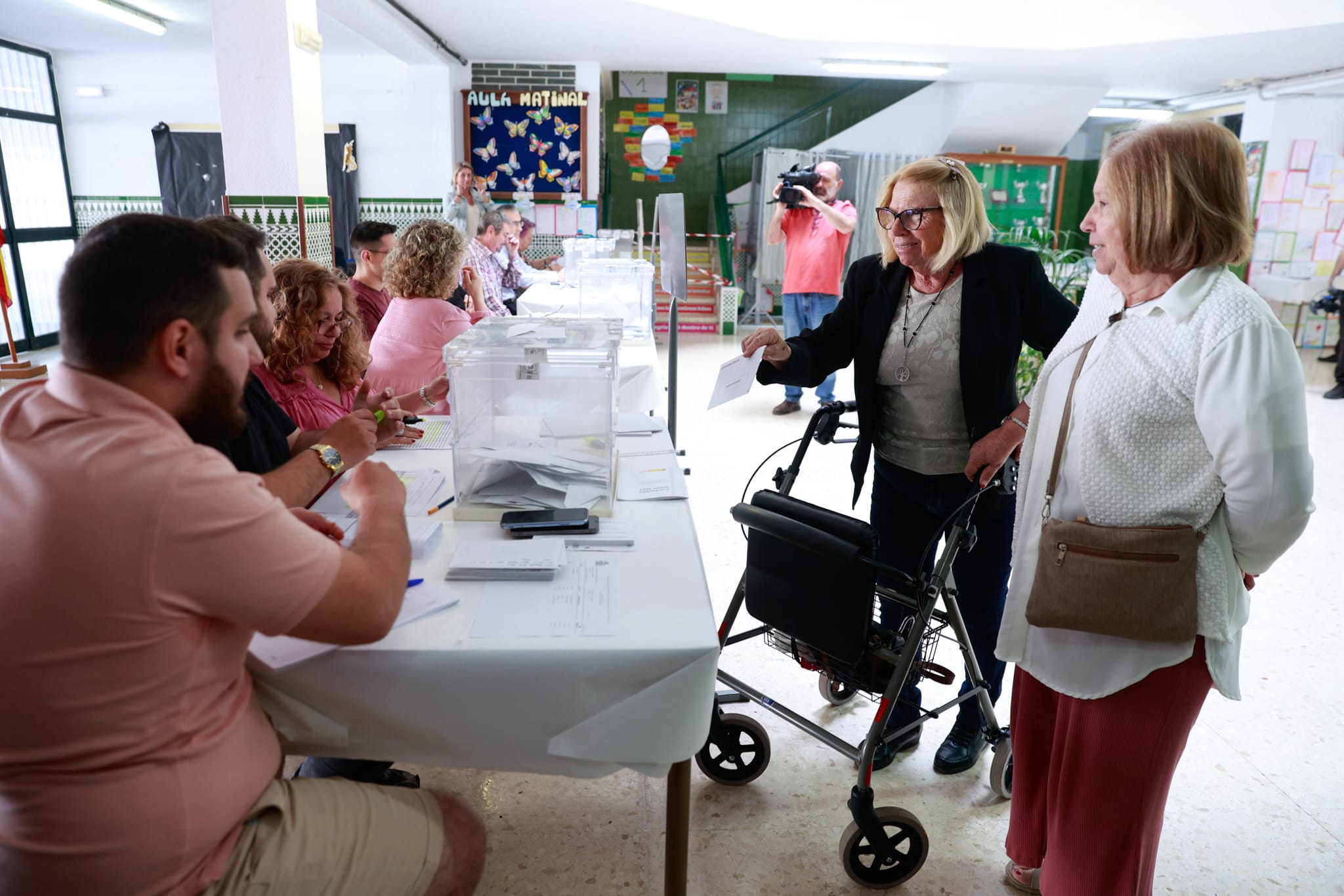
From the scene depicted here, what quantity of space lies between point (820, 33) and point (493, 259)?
3778 mm

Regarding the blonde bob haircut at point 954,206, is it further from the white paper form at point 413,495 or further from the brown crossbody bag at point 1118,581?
the white paper form at point 413,495

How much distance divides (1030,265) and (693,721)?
1.43 m

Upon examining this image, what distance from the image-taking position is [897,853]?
1906mm

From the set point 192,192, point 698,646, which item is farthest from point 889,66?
point 698,646

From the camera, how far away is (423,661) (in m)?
1.28

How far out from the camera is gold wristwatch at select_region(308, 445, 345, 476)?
172cm

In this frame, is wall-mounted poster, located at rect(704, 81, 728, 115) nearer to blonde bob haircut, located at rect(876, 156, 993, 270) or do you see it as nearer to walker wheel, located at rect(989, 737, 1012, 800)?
blonde bob haircut, located at rect(876, 156, 993, 270)

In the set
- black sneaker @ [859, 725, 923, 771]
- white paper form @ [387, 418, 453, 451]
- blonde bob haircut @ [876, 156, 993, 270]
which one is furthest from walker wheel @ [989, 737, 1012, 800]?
white paper form @ [387, 418, 453, 451]

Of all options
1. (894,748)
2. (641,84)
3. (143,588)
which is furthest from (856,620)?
(641,84)

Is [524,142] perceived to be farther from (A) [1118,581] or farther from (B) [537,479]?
(A) [1118,581]

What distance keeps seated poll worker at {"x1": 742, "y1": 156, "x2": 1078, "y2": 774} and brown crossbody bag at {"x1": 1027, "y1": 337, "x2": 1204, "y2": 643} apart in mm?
545

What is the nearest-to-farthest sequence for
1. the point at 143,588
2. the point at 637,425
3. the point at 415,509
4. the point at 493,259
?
the point at 143,588
the point at 415,509
the point at 637,425
the point at 493,259

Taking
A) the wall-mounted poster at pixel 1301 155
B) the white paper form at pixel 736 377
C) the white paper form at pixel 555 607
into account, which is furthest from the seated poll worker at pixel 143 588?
the wall-mounted poster at pixel 1301 155

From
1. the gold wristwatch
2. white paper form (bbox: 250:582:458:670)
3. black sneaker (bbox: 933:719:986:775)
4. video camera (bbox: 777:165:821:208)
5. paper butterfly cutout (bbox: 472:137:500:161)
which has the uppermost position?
paper butterfly cutout (bbox: 472:137:500:161)
